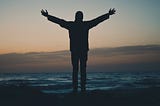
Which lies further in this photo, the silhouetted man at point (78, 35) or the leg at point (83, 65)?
the leg at point (83, 65)

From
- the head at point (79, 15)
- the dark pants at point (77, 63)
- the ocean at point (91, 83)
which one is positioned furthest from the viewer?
the ocean at point (91, 83)

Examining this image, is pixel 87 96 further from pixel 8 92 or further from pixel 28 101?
pixel 8 92

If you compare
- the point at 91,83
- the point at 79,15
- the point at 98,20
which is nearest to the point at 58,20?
the point at 79,15

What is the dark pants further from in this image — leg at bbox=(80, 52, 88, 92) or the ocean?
the ocean

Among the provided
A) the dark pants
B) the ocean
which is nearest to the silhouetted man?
the dark pants

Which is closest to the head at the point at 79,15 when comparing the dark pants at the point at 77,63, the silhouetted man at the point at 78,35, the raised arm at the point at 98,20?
the silhouetted man at the point at 78,35

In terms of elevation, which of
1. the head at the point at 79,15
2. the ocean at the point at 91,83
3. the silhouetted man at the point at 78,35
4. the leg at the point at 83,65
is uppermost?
the head at the point at 79,15

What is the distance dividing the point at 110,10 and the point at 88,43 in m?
1.67

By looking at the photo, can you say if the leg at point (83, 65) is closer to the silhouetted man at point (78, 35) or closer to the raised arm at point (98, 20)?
the silhouetted man at point (78, 35)

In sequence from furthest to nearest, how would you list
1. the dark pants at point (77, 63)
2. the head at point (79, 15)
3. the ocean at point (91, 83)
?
the ocean at point (91, 83) → the dark pants at point (77, 63) → the head at point (79, 15)

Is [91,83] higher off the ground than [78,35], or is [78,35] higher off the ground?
[78,35]

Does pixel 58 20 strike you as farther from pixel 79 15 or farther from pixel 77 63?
pixel 77 63

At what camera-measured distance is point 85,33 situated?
10.2m

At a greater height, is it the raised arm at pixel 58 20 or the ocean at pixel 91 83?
the raised arm at pixel 58 20
